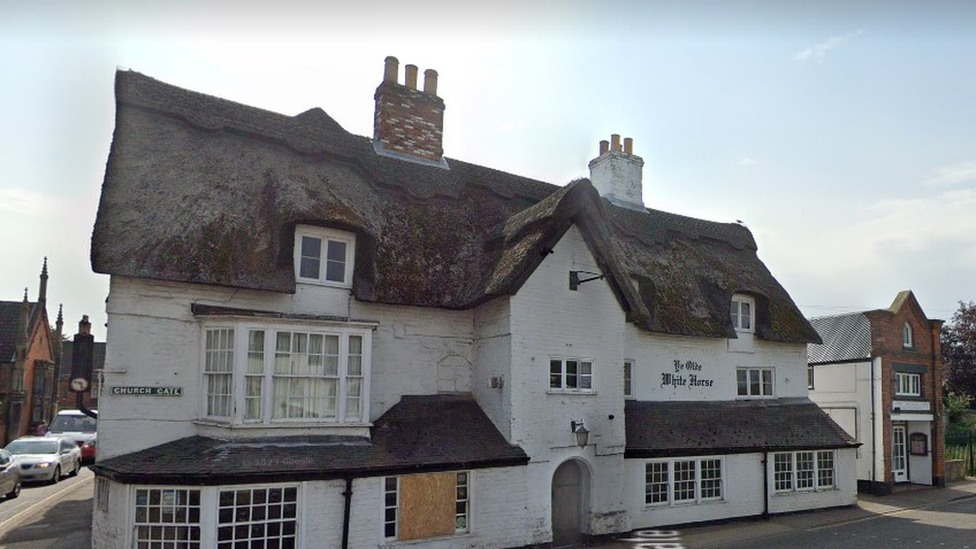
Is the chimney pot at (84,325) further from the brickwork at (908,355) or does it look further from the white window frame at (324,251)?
the brickwork at (908,355)

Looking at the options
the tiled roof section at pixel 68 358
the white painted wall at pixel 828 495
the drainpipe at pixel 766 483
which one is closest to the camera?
the drainpipe at pixel 766 483

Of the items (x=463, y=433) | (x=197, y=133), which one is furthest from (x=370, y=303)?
(x=197, y=133)

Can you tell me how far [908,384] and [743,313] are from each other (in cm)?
1045

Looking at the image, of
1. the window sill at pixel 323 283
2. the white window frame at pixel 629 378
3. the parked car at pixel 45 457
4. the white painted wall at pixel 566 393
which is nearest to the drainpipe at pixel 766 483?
the white window frame at pixel 629 378

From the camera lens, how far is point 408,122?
18.1 metres

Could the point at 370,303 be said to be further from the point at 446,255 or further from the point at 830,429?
the point at 830,429

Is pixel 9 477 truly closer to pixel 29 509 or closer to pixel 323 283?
pixel 29 509

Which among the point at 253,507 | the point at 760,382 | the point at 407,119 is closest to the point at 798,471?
the point at 760,382

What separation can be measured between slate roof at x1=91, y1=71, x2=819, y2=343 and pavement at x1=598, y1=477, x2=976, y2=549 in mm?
5531

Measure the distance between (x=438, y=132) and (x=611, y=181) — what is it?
300 inches

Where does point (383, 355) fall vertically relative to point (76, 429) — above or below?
above

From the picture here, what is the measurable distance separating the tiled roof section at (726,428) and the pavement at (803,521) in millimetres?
2024

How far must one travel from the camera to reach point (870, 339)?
80.0 ft

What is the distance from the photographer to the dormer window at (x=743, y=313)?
20594 mm
